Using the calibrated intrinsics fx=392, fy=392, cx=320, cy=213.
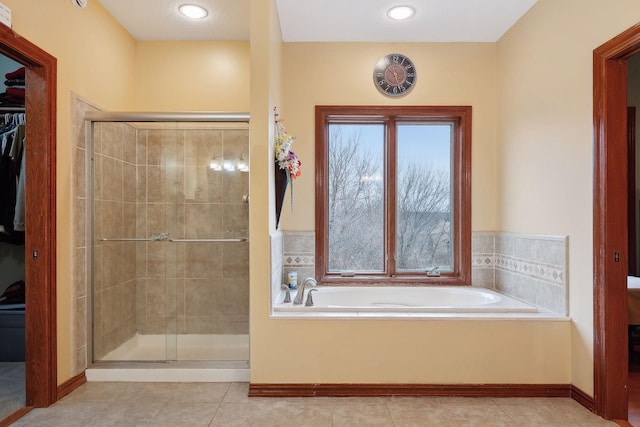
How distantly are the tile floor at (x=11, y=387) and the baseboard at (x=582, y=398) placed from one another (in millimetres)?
3253

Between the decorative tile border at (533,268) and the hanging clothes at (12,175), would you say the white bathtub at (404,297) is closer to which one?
the decorative tile border at (533,268)

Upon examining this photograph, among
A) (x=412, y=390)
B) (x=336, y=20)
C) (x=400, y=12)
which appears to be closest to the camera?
(x=412, y=390)

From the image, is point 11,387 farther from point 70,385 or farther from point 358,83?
point 358,83

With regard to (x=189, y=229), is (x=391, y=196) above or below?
above

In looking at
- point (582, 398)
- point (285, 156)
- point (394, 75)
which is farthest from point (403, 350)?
point (394, 75)

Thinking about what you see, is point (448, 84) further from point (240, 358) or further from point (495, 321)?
point (240, 358)

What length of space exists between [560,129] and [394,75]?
1381 millimetres

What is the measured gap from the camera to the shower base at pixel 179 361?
2.62m

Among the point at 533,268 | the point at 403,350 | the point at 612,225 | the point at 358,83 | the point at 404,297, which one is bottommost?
the point at 403,350

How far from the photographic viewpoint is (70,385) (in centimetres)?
246

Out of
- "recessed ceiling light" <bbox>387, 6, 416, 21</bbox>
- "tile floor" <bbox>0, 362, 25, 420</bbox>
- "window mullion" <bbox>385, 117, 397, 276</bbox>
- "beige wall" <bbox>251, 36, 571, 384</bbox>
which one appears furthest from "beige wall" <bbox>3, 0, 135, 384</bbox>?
"window mullion" <bbox>385, 117, 397, 276</bbox>

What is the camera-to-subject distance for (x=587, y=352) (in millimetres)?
2273

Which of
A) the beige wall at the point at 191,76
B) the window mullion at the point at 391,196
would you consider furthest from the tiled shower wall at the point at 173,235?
the window mullion at the point at 391,196

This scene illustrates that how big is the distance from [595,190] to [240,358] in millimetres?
2473
